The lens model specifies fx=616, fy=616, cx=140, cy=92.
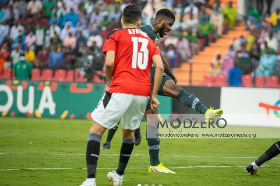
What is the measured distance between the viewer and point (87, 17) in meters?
29.6

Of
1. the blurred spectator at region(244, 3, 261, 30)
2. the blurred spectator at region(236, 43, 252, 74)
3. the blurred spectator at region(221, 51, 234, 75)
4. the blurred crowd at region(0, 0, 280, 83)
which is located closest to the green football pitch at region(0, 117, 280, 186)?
the blurred spectator at region(236, 43, 252, 74)

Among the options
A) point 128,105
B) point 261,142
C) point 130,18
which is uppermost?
point 130,18

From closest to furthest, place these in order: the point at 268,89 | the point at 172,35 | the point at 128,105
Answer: the point at 128,105 → the point at 268,89 → the point at 172,35

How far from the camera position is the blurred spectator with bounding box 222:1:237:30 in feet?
89.2

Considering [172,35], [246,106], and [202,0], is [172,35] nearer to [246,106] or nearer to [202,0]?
[202,0]

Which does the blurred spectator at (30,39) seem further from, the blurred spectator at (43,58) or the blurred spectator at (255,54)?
the blurred spectator at (255,54)

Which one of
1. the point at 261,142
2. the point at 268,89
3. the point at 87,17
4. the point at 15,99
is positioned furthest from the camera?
the point at 87,17

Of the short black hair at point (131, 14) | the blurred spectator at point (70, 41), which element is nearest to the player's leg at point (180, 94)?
the short black hair at point (131, 14)

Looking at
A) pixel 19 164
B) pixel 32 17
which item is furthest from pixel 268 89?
pixel 32 17

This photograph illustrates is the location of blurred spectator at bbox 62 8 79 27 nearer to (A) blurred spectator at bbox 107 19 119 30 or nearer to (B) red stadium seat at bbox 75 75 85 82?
(A) blurred spectator at bbox 107 19 119 30

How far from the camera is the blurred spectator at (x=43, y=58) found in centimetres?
2642

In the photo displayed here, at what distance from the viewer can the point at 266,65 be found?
2255 cm

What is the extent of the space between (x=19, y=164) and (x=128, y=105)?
130 inches

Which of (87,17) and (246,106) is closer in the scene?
(246,106)
